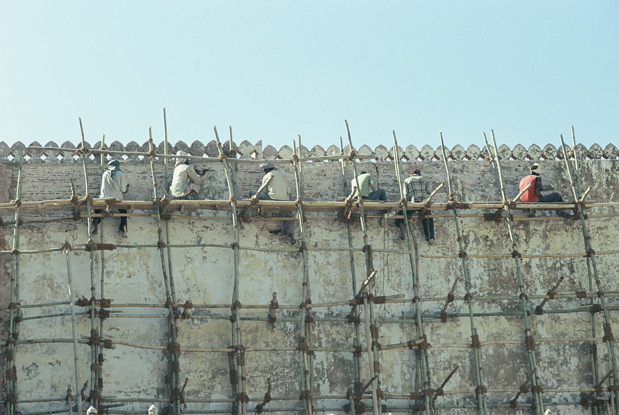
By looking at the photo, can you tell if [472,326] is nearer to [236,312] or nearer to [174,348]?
[236,312]

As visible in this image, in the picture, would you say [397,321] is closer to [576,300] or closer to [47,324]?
[576,300]

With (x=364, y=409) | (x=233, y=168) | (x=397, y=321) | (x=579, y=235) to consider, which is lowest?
(x=364, y=409)

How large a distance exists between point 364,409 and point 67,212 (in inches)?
207

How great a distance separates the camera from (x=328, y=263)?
1630 cm

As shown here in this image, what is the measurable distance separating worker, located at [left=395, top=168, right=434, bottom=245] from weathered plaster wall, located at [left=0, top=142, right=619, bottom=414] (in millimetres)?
173

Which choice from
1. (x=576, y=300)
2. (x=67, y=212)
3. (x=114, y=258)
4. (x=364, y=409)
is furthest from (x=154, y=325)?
(x=576, y=300)

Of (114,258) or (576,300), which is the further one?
(576,300)

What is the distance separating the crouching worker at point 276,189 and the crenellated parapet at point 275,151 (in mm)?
699

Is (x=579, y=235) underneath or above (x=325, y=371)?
above

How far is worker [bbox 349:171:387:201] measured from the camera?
16.5 metres

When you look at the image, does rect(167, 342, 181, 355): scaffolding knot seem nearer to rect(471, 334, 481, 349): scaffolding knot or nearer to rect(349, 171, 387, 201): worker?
rect(349, 171, 387, 201): worker

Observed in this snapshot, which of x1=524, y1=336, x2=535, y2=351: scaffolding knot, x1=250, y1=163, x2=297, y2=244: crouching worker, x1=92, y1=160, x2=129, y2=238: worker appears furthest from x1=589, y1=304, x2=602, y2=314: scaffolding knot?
x1=92, y1=160, x2=129, y2=238: worker

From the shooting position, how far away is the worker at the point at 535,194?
17.0 m

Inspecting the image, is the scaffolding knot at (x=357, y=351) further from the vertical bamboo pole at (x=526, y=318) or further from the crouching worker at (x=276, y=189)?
the vertical bamboo pole at (x=526, y=318)
